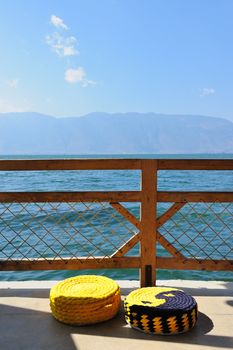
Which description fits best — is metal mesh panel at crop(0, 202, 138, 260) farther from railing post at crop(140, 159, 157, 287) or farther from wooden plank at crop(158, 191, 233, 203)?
wooden plank at crop(158, 191, 233, 203)

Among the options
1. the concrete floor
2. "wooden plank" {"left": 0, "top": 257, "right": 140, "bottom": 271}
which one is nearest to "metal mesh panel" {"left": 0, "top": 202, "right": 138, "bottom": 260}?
"wooden plank" {"left": 0, "top": 257, "right": 140, "bottom": 271}

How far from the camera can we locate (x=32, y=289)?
3.19 meters

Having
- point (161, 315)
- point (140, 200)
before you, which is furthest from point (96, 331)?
point (140, 200)

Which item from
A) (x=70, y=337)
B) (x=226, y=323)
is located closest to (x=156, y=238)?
(x=226, y=323)

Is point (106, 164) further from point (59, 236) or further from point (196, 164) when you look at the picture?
point (59, 236)

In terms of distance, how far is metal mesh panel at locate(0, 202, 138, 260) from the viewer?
343cm

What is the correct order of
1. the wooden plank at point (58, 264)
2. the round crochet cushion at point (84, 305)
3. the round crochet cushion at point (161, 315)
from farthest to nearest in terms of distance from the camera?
1. the wooden plank at point (58, 264)
2. the round crochet cushion at point (84, 305)
3. the round crochet cushion at point (161, 315)

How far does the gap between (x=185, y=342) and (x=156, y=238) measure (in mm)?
944

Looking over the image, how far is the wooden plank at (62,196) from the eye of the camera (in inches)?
119

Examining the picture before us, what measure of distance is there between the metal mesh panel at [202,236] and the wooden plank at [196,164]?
469 millimetres

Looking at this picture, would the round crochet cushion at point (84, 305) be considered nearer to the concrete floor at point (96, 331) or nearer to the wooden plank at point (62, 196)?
the concrete floor at point (96, 331)

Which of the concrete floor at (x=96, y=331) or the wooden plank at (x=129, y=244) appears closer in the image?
the concrete floor at (x=96, y=331)

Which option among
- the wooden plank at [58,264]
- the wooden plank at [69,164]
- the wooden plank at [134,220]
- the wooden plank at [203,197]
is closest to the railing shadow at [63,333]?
the wooden plank at [58,264]

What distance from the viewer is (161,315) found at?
241 cm
